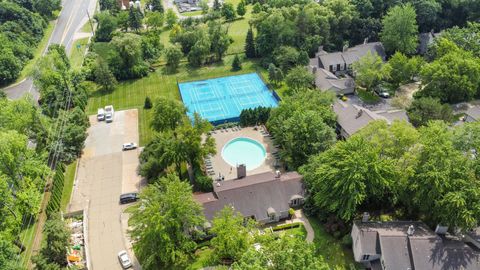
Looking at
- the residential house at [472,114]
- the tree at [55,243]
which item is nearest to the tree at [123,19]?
the tree at [55,243]

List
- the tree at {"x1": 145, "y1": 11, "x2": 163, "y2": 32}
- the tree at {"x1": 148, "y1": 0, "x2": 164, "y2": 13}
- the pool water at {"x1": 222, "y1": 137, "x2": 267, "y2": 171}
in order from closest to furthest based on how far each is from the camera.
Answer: the pool water at {"x1": 222, "y1": 137, "x2": 267, "y2": 171} < the tree at {"x1": 145, "y1": 11, "x2": 163, "y2": 32} < the tree at {"x1": 148, "y1": 0, "x2": 164, "y2": 13}

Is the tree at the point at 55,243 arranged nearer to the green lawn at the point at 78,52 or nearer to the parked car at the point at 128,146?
the parked car at the point at 128,146

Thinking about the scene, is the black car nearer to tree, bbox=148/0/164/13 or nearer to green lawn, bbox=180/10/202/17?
tree, bbox=148/0/164/13

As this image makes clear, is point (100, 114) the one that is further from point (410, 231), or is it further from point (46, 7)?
point (46, 7)

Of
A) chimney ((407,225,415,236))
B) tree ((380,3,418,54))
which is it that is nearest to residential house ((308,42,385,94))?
tree ((380,3,418,54))

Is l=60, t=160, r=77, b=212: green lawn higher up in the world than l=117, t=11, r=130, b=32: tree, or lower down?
lower down

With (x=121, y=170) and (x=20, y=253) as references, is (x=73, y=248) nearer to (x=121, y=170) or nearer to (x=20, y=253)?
(x=20, y=253)

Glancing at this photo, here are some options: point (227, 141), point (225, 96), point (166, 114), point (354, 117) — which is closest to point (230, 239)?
point (166, 114)
